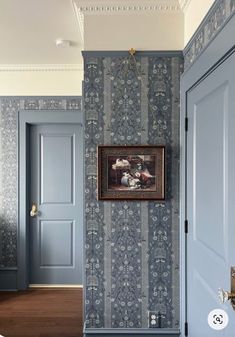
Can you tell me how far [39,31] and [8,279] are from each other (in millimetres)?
2716

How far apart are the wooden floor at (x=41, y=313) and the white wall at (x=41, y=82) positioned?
7.54 feet

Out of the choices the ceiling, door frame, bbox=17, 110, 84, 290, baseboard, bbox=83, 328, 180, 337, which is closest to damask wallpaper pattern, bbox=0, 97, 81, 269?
door frame, bbox=17, 110, 84, 290

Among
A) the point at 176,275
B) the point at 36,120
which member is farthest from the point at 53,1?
the point at 176,275

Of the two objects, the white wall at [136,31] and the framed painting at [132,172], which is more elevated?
the white wall at [136,31]

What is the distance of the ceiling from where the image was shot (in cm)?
228

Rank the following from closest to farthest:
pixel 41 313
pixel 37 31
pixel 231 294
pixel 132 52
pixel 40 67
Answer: pixel 231 294 → pixel 132 52 → pixel 37 31 → pixel 41 313 → pixel 40 67

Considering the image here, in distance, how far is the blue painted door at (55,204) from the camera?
3703 mm

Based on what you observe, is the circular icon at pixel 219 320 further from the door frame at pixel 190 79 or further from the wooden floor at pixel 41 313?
the wooden floor at pixel 41 313

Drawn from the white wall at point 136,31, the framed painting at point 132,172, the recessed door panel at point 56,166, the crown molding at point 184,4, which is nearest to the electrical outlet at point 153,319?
the framed painting at point 132,172

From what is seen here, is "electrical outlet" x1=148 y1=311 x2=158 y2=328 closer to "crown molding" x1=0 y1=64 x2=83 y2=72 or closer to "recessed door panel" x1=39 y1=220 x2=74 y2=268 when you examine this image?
"recessed door panel" x1=39 y1=220 x2=74 y2=268

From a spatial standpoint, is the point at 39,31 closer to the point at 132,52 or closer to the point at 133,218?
the point at 132,52

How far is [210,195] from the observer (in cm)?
175

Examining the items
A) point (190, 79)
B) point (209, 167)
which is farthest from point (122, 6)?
point (209, 167)

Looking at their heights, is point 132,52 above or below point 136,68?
above
